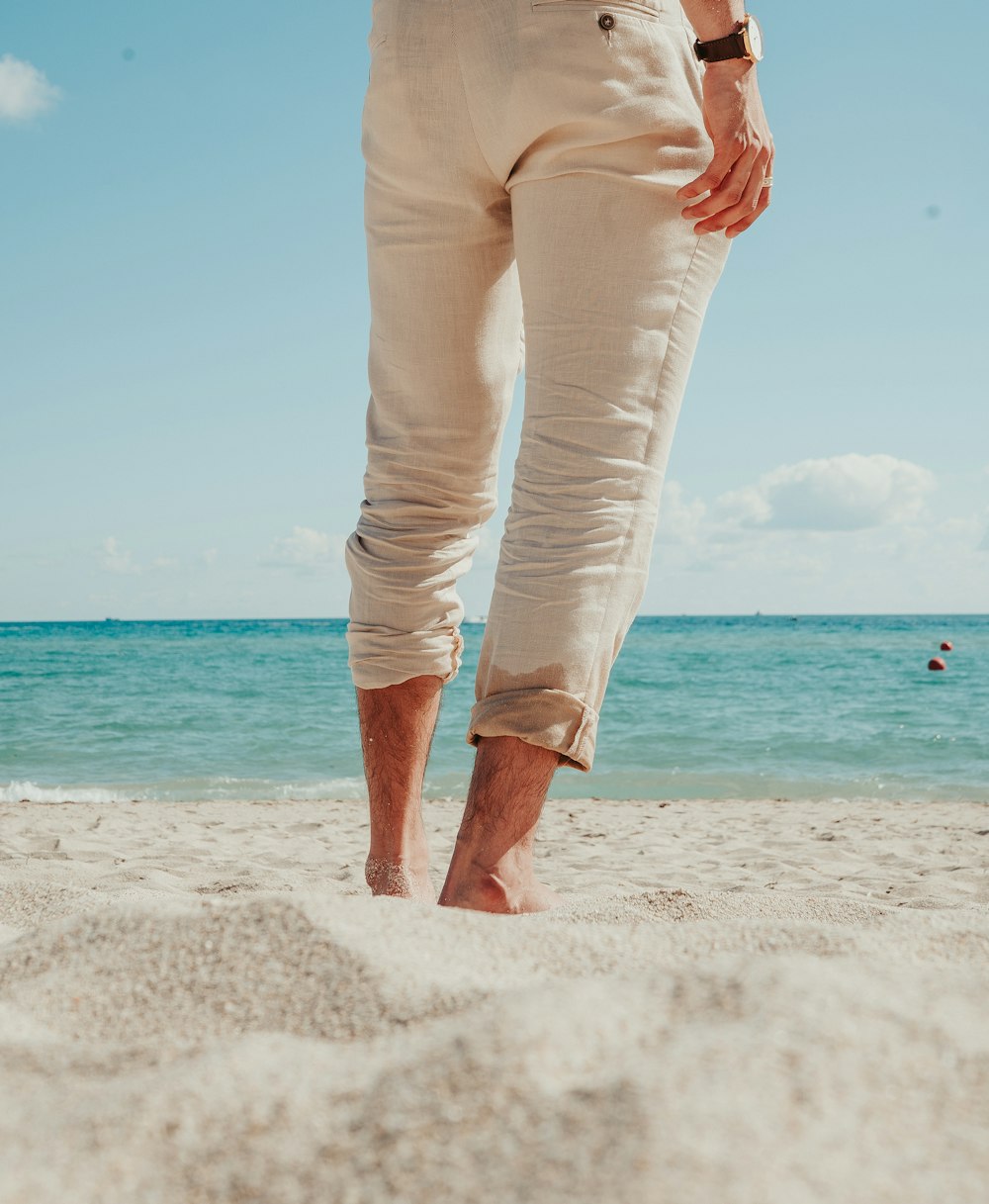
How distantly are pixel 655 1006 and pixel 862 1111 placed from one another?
0.19 m

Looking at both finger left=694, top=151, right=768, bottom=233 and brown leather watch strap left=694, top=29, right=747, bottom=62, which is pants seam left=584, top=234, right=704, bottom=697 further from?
brown leather watch strap left=694, top=29, right=747, bottom=62

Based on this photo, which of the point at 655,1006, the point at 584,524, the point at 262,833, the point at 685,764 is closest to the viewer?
the point at 655,1006

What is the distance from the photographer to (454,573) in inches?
67.7

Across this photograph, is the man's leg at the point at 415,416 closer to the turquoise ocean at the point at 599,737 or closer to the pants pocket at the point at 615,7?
the pants pocket at the point at 615,7

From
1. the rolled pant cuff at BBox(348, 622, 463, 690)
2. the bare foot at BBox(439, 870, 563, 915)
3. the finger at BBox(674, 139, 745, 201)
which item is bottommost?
the bare foot at BBox(439, 870, 563, 915)

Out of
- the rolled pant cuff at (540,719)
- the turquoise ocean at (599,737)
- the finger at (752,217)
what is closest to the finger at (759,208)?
the finger at (752,217)

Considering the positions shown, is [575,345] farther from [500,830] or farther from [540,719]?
[500,830]

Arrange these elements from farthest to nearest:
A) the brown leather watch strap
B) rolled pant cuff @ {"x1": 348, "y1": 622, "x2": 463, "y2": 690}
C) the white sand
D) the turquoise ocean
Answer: the turquoise ocean → rolled pant cuff @ {"x1": 348, "y1": 622, "x2": 463, "y2": 690} → the brown leather watch strap → the white sand

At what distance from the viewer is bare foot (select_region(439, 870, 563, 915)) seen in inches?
51.6

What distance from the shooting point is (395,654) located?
166 centimetres

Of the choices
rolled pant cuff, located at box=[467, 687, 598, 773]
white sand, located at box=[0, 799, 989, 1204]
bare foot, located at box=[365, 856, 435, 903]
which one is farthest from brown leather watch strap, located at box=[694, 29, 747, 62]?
bare foot, located at box=[365, 856, 435, 903]

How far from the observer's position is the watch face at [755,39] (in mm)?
1435

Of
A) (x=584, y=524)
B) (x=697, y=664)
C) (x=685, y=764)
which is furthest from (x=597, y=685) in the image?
(x=697, y=664)

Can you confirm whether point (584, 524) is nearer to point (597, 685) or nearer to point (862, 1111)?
point (597, 685)
